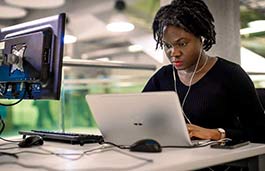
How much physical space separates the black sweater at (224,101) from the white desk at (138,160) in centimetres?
40

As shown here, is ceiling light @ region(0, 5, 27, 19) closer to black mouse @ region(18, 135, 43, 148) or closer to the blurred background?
the blurred background

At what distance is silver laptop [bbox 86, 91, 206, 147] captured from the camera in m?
1.15

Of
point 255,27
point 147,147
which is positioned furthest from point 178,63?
point 255,27

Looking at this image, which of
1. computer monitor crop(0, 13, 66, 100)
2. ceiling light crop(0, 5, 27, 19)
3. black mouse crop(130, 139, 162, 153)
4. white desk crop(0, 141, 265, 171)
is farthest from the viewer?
ceiling light crop(0, 5, 27, 19)

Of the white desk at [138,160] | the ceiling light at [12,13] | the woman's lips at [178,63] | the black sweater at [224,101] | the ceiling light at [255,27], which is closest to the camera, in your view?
the white desk at [138,160]

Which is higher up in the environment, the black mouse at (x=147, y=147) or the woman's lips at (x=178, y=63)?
the woman's lips at (x=178, y=63)

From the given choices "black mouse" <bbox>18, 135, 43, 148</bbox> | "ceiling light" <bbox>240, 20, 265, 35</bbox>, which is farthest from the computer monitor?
"ceiling light" <bbox>240, 20, 265, 35</bbox>

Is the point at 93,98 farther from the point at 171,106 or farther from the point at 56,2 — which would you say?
the point at 56,2

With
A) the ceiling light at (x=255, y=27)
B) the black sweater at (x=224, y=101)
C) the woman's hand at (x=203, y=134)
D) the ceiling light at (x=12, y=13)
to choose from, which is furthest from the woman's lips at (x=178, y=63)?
the ceiling light at (x=12, y=13)

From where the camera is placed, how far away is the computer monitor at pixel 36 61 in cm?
123

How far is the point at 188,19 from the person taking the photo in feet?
5.58

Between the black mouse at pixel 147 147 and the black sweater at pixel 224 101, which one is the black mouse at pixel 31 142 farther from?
the black sweater at pixel 224 101

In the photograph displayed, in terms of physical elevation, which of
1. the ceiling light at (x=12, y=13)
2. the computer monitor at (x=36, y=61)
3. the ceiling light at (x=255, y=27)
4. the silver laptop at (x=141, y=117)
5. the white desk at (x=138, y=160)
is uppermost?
the ceiling light at (x=12, y=13)

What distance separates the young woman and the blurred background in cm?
42
